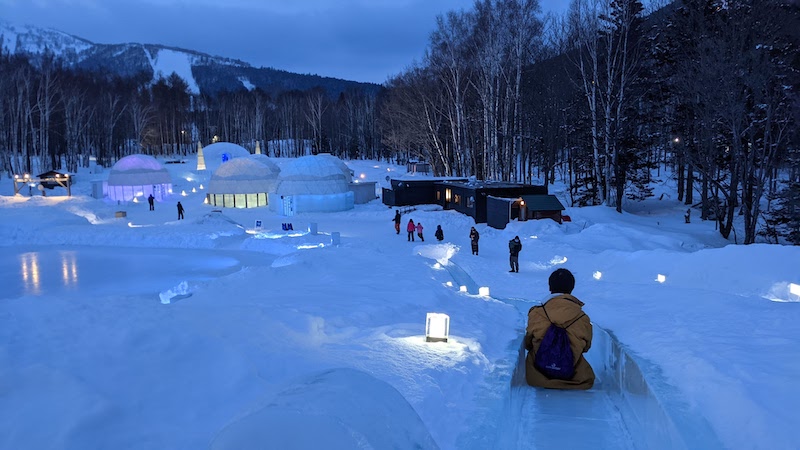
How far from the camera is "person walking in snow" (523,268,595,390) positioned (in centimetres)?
527

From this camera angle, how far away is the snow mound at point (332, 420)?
268cm

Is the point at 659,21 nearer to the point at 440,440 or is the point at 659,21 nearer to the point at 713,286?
the point at 713,286

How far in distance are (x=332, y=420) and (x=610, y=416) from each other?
11.3ft

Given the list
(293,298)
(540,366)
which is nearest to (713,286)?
(540,366)

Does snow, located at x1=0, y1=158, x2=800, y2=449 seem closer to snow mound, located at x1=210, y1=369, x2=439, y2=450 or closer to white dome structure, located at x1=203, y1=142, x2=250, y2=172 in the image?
snow mound, located at x1=210, y1=369, x2=439, y2=450

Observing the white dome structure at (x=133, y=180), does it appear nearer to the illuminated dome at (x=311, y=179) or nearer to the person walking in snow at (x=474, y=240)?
the illuminated dome at (x=311, y=179)

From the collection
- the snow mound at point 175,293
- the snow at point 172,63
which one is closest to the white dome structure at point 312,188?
the snow mound at point 175,293

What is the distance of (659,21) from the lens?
30516 mm

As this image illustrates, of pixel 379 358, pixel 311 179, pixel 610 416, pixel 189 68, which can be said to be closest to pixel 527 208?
pixel 311 179

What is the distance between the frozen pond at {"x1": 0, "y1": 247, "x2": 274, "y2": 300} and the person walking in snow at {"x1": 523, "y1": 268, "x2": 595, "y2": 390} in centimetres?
1217

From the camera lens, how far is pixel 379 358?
6199mm

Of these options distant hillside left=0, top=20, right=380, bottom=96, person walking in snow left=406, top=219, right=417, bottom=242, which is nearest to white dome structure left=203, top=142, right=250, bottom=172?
person walking in snow left=406, top=219, right=417, bottom=242

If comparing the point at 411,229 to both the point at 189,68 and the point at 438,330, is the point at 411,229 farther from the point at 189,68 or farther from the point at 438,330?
the point at 189,68

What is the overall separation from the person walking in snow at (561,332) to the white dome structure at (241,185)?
33235 millimetres
